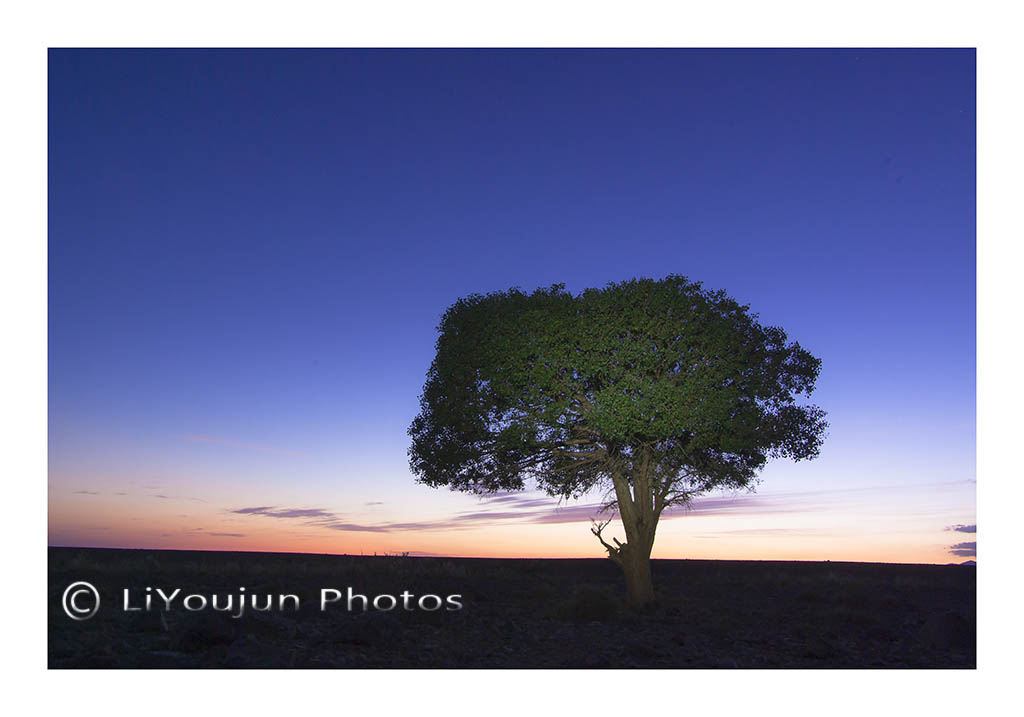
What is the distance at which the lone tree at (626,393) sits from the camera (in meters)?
23.3

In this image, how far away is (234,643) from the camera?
602 inches

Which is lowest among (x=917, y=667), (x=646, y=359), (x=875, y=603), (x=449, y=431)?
(x=875, y=603)

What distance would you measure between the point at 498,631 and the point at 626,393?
8168 millimetres

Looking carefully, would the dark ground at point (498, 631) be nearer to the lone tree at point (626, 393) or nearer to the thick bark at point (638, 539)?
the thick bark at point (638, 539)

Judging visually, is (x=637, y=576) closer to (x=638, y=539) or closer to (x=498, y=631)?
(x=638, y=539)

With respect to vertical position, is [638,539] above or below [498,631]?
above

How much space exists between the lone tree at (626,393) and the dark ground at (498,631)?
436 centimetres

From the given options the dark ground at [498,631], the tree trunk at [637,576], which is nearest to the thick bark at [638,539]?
the tree trunk at [637,576]

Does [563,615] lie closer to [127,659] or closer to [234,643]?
[234,643]

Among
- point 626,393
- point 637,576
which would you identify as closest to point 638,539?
point 637,576

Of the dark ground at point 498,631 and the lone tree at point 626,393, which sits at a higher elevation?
the lone tree at point 626,393

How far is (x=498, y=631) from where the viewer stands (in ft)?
65.1
